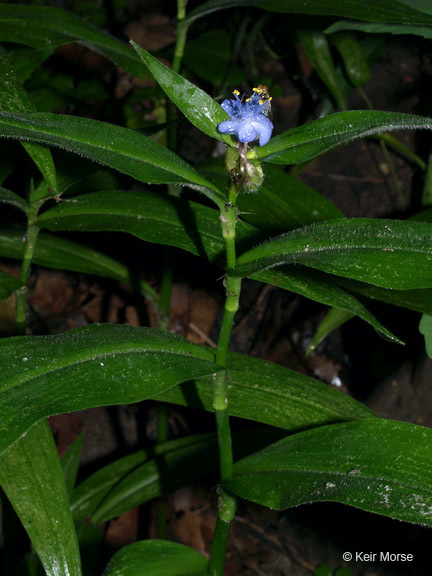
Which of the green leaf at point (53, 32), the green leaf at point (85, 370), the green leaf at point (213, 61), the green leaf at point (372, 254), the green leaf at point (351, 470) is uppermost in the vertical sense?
the green leaf at point (213, 61)

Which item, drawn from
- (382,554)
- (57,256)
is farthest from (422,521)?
(382,554)

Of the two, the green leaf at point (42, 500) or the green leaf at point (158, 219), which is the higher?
the green leaf at point (158, 219)

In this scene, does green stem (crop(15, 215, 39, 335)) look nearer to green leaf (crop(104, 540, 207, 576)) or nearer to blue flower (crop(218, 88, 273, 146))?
green leaf (crop(104, 540, 207, 576))

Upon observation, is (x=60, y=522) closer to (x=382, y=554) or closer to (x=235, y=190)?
(x=235, y=190)

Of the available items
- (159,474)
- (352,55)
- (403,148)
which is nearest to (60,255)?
(159,474)

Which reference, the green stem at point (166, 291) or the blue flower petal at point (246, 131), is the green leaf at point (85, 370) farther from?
the green stem at point (166, 291)

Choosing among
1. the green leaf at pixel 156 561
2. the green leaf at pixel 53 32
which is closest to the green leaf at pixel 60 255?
the green leaf at pixel 53 32
